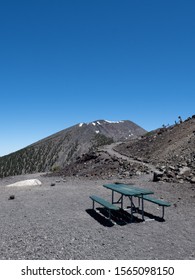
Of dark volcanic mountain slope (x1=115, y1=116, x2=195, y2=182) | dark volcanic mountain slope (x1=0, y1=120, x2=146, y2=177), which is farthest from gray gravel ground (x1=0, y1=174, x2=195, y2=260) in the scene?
dark volcanic mountain slope (x1=0, y1=120, x2=146, y2=177)

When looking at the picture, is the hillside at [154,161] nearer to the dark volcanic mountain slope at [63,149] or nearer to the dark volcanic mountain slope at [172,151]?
the dark volcanic mountain slope at [172,151]

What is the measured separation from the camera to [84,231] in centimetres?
891

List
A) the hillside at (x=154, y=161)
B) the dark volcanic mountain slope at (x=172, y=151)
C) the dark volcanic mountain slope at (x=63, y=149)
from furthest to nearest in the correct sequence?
the dark volcanic mountain slope at (x=63, y=149), the hillside at (x=154, y=161), the dark volcanic mountain slope at (x=172, y=151)

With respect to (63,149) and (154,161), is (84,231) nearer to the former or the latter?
(154,161)

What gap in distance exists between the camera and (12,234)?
8.56 m

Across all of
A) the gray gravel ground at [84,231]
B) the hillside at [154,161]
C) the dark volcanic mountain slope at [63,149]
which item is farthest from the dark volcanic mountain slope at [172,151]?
the dark volcanic mountain slope at [63,149]

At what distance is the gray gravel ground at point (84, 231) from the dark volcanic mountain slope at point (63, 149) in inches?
2289

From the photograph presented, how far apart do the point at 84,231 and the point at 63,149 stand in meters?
88.7

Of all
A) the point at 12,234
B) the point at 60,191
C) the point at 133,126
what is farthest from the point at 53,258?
the point at 133,126

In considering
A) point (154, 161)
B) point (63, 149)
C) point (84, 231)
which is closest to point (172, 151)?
point (154, 161)

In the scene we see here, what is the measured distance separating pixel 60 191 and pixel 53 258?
8.66 metres

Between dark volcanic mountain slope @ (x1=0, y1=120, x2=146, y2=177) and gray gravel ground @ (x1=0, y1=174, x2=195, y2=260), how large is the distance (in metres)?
58.2

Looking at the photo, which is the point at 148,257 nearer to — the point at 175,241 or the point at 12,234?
the point at 175,241

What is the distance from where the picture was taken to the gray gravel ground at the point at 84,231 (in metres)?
7.40
